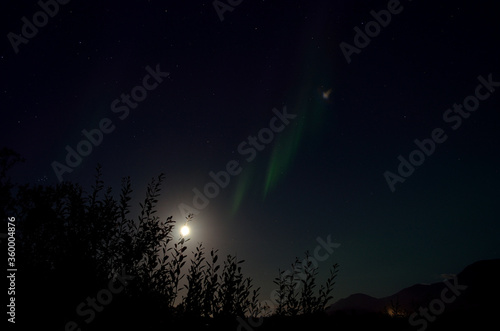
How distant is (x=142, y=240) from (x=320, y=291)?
5159 millimetres

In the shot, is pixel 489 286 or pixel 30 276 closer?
Result: pixel 30 276

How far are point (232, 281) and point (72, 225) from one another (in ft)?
15.8

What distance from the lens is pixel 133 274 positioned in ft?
23.5

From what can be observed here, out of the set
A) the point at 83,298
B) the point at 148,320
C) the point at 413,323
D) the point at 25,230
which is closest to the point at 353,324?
the point at 413,323

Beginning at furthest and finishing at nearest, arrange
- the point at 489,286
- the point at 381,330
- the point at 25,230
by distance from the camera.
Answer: the point at 489,286
the point at 25,230
the point at 381,330

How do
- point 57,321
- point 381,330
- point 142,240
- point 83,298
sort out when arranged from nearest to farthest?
point 57,321 → point 83,298 → point 381,330 → point 142,240

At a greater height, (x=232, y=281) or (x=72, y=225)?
(x=72, y=225)

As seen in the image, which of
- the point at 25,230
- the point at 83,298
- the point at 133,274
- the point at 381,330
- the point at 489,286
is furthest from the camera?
the point at 489,286

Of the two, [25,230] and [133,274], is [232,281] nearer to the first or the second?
[133,274]

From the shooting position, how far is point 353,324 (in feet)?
22.6

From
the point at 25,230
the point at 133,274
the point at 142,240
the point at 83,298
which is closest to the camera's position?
the point at 83,298

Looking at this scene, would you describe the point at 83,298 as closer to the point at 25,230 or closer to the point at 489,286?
Answer: the point at 25,230

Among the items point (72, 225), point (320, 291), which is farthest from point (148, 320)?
point (320, 291)

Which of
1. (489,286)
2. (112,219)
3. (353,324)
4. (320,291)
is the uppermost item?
(112,219)
